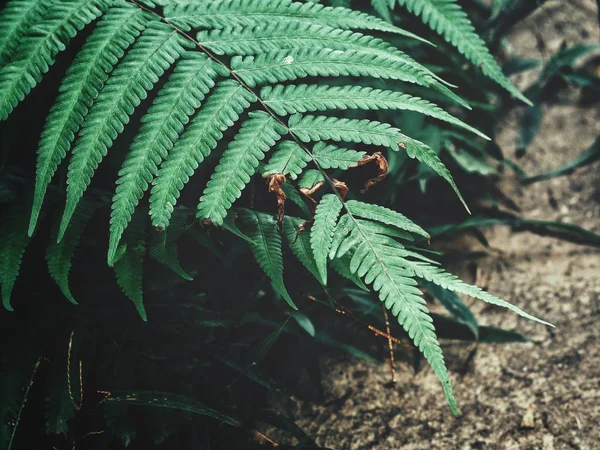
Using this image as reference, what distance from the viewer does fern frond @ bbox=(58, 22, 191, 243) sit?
1.02 m

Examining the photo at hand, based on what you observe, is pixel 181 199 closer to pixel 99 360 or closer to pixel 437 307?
pixel 99 360

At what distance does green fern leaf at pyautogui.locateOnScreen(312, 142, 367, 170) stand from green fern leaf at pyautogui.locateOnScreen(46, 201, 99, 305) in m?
0.52

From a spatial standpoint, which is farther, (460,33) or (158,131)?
(460,33)

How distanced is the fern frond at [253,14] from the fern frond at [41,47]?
0.17 meters

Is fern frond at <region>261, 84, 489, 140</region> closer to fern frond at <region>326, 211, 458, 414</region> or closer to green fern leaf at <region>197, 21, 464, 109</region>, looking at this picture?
green fern leaf at <region>197, 21, 464, 109</region>

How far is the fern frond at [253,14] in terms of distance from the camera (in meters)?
1.15

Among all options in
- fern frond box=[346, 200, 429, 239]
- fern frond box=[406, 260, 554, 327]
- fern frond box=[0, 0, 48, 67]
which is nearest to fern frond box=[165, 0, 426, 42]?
fern frond box=[0, 0, 48, 67]

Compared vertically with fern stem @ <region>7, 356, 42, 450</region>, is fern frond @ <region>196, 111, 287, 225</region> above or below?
above

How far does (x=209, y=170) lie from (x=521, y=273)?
101 centimetres

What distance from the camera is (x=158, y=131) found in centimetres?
104

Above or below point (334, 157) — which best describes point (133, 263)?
below

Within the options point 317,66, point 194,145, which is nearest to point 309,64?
point 317,66

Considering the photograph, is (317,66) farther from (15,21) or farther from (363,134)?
(15,21)

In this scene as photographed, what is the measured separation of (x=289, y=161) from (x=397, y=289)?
1.00ft
